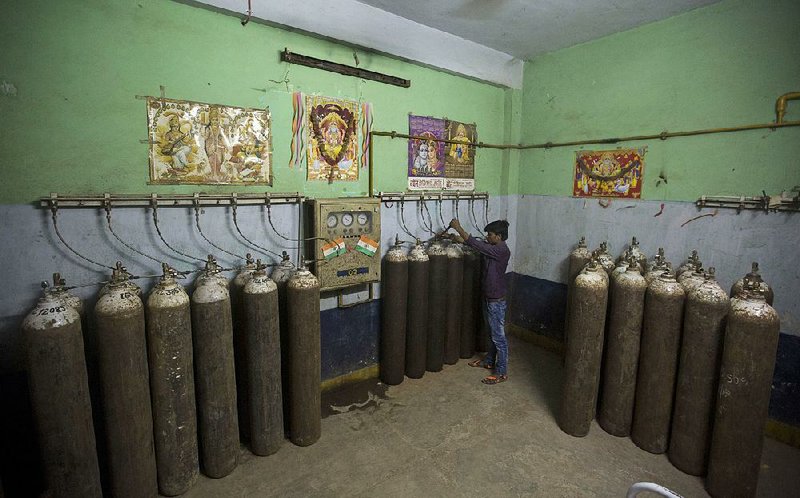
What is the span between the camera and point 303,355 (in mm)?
2928

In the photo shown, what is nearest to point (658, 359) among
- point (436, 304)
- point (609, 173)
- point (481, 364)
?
point (481, 364)

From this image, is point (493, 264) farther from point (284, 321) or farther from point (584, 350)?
point (284, 321)

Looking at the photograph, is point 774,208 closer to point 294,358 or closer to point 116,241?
point 294,358

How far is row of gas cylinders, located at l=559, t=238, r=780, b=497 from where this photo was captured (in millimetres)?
2467

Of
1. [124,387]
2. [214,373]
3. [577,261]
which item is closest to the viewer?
[124,387]

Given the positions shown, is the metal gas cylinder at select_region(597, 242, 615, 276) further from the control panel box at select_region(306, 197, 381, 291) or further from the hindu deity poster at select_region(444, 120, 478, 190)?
the control panel box at select_region(306, 197, 381, 291)

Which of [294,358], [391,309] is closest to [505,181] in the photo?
[391,309]

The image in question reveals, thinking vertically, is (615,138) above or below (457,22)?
below

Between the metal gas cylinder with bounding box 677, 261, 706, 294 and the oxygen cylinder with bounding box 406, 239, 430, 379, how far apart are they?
2.09 metres

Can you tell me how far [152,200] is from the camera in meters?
2.63

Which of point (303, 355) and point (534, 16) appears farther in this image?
point (534, 16)

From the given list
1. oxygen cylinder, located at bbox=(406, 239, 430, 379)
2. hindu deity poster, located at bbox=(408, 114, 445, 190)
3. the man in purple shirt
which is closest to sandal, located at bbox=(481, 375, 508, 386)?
the man in purple shirt

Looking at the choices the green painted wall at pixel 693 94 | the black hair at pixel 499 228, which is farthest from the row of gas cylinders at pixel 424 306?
the green painted wall at pixel 693 94

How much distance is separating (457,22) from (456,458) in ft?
12.6
